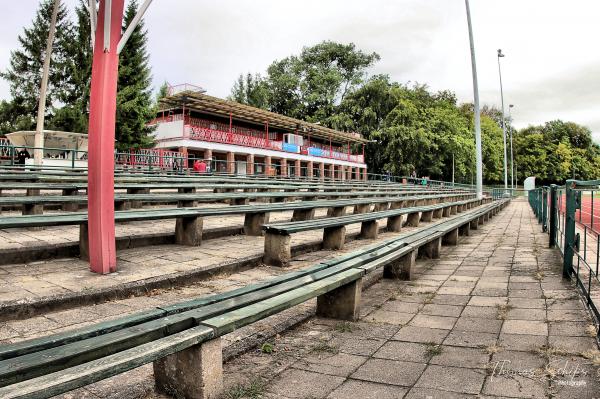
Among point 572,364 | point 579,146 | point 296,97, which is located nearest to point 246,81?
point 296,97

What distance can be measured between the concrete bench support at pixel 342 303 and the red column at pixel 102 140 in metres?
1.96

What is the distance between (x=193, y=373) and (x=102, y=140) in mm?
2555

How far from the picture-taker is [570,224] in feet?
15.0

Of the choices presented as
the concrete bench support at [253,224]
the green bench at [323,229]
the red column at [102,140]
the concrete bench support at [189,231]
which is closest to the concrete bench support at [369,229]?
the green bench at [323,229]

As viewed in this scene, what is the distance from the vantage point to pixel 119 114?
24172mm

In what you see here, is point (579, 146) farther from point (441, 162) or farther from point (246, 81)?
point (246, 81)

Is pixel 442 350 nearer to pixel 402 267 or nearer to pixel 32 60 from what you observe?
pixel 402 267

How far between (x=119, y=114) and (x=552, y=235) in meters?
22.6

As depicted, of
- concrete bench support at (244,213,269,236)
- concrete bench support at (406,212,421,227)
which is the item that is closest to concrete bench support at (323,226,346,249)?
concrete bench support at (244,213,269,236)

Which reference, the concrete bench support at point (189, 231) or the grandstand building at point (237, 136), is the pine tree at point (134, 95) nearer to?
the grandstand building at point (237, 136)

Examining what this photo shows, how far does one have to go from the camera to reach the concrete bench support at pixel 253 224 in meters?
6.66

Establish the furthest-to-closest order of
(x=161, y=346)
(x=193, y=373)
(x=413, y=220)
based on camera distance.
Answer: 1. (x=413, y=220)
2. (x=193, y=373)
3. (x=161, y=346)

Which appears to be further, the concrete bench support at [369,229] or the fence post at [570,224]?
the concrete bench support at [369,229]

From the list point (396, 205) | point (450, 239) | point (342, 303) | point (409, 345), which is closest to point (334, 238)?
point (450, 239)
